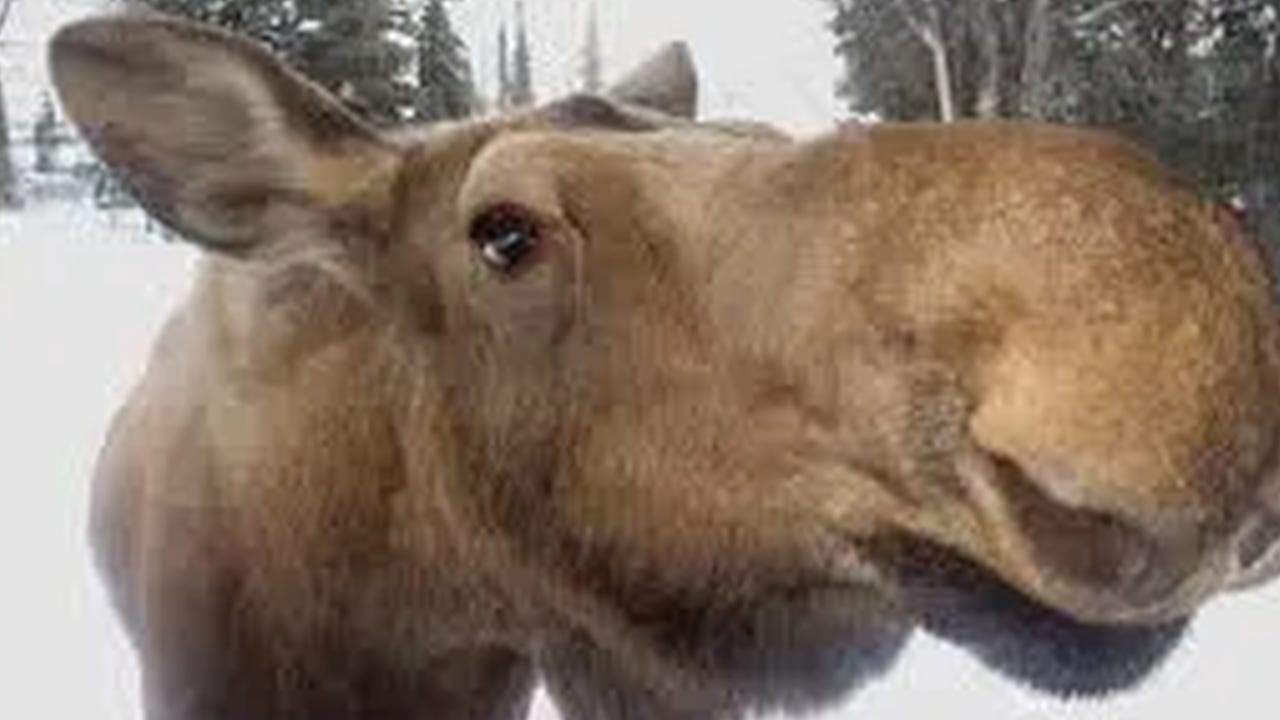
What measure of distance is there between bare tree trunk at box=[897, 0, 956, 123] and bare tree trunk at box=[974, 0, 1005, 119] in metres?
0.36

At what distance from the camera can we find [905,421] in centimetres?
273

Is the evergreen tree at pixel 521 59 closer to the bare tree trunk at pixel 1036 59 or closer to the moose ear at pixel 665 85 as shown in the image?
the bare tree trunk at pixel 1036 59

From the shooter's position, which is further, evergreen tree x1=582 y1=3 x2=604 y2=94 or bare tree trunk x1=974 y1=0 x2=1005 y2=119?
evergreen tree x1=582 y1=3 x2=604 y2=94

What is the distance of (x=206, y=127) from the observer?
3.46 meters

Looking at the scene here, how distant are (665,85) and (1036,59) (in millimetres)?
28656

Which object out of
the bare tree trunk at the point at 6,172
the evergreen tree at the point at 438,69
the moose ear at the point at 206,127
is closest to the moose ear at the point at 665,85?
the moose ear at the point at 206,127

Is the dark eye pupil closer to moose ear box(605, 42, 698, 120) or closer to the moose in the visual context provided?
the moose

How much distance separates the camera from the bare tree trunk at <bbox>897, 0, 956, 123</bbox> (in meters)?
33.3

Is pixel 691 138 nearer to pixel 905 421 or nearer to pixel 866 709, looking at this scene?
pixel 905 421

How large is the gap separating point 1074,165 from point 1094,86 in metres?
30.8

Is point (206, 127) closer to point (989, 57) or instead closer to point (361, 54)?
point (361, 54)

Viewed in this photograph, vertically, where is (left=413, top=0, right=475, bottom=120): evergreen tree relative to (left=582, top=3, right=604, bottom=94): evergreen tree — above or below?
above

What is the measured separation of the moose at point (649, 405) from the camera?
2527mm

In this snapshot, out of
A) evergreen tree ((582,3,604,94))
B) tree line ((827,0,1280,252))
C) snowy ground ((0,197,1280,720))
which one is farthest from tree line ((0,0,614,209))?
evergreen tree ((582,3,604,94))
